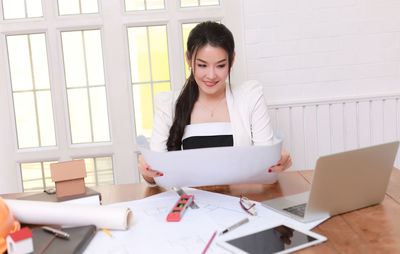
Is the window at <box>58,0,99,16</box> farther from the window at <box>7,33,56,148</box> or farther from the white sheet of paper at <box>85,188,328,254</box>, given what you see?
the white sheet of paper at <box>85,188,328,254</box>

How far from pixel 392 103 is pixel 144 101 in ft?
5.50

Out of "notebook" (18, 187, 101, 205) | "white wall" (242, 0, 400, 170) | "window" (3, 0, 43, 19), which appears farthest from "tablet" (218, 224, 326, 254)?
"window" (3, 0, 43, 19)

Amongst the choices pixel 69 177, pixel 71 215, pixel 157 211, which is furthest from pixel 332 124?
pixel 71 215

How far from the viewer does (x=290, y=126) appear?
8.54ft

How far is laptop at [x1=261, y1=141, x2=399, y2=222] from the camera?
98 cm

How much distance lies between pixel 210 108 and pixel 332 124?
1.14 m

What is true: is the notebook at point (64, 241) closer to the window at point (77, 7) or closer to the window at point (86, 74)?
the window at point (86, 74)

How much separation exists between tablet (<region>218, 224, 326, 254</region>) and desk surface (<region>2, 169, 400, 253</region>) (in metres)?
0.03

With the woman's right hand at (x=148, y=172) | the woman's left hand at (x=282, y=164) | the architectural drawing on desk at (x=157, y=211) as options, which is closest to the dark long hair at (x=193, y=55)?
the woman's right hand at (x=148, y=172)

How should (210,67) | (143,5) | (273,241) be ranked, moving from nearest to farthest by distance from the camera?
(273,241) → (210,67) → (143,5)

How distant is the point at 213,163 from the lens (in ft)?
3.83

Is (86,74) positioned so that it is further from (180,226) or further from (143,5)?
(180,226)

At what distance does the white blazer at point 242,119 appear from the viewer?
175 cm

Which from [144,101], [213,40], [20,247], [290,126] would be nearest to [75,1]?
[144,101]
